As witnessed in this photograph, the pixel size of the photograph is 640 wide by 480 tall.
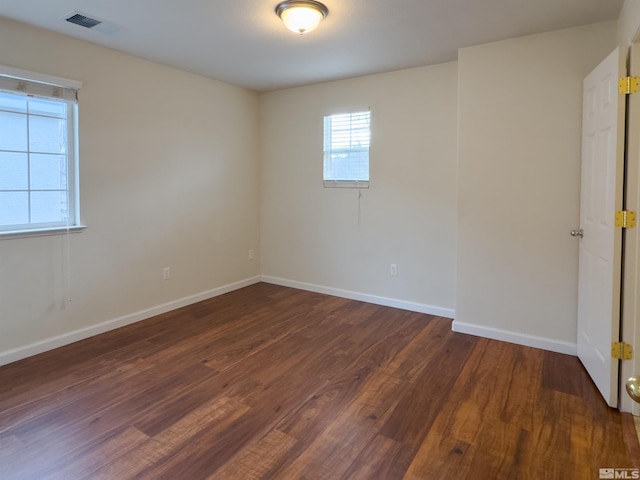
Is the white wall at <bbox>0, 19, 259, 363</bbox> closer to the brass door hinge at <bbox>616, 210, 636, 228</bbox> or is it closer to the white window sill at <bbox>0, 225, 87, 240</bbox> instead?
the white window sill at <bbox>0, 225, 87, 240</bbox>

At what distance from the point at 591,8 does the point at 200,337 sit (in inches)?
149

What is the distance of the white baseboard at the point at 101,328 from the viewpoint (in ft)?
9.59

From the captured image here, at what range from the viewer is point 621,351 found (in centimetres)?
222

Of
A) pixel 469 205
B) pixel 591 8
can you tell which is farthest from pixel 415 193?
pixel 591 8

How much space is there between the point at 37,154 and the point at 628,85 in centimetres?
398

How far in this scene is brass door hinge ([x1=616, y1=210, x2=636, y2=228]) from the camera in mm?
2104

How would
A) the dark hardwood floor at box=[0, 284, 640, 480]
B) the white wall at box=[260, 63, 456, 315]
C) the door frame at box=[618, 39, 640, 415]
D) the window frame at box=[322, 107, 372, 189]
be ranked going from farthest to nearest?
the window frame at box=[322, 107, 372, 189] < the white wall at box=[260, 63, 456, 315] < the door frame at box=[618, 39, 640, 415] < the dark hardwood floor at box=[0, 284, 640, 480]

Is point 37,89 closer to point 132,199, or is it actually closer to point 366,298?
point 132,199

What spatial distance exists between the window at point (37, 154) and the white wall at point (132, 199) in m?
0.09

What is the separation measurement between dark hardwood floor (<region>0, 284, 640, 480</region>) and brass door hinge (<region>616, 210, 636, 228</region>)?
1.08 meters

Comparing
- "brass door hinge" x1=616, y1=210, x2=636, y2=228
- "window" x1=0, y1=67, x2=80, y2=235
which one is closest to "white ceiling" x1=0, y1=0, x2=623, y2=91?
"window" x1=0, y1=67, x2=80, y2=235

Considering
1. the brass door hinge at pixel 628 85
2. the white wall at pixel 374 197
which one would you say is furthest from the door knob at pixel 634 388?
the white wall at pixel 374 197

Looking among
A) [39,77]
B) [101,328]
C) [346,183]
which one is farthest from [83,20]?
[346,183]

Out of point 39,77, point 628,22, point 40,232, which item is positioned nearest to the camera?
point 628,22
